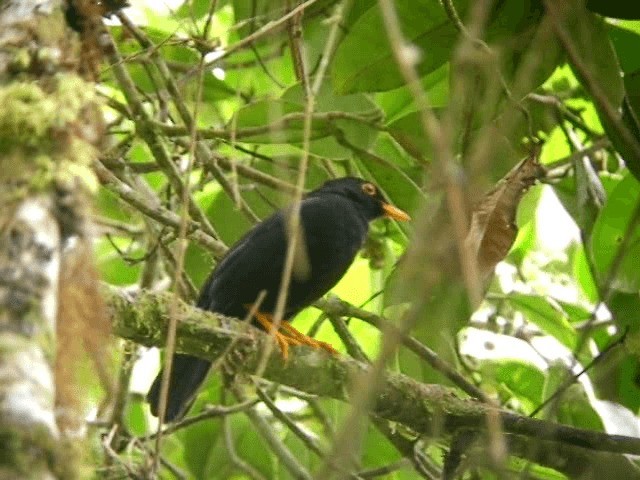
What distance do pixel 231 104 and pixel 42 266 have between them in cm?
474

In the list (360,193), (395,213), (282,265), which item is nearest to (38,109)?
(282,265)

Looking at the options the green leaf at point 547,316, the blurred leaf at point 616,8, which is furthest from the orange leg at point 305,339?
the blurred leaf at point 616,8

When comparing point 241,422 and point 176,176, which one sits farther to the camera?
point 241,422

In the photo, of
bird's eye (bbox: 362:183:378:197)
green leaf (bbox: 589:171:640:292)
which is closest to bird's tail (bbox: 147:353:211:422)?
bird's eye (bbox: 362:183:378:197)

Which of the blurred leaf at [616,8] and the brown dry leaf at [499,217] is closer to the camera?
the blurred leaf at [616,8]

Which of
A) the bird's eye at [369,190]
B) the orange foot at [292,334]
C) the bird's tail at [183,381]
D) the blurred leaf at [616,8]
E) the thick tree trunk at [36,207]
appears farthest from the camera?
the bird's eye at [369,190]

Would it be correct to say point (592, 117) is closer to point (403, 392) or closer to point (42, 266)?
point (403, 392)

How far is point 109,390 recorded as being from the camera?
186cm

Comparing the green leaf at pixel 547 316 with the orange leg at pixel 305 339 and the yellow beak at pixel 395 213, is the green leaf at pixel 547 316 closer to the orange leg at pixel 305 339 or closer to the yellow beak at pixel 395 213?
the yellow beak at pixel 395 213

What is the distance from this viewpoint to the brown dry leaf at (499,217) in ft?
12.8

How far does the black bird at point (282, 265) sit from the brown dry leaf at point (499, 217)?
96 centimetres

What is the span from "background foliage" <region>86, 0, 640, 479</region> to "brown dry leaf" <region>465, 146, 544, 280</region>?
16 millimetres

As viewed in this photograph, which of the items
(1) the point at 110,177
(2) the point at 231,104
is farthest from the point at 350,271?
(1) the point at 110,177

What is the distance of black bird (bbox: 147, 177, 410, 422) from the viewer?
4.79m
